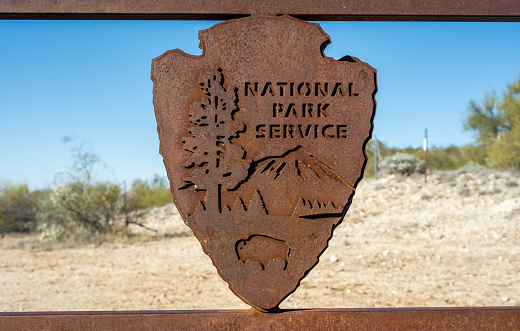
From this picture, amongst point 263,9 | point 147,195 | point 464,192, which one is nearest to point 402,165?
point 464,192

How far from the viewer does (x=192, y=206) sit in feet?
6.55

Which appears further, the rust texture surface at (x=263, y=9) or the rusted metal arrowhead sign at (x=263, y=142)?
the rust texture surface at (x=263, y=9)

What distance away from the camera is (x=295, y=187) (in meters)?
1.98

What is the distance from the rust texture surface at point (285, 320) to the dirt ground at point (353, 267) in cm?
347

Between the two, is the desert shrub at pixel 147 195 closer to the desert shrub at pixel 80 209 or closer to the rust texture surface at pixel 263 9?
the desert shrub at pixel 80 209

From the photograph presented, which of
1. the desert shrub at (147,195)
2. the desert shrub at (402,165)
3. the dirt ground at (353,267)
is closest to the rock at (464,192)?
the dirt ground at (353,267)

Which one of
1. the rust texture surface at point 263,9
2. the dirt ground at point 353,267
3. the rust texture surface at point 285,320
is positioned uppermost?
the rust texture surface at point 263,9

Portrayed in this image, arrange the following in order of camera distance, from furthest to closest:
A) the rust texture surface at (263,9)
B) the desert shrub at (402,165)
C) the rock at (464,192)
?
the desert shrub at (402,165), the rock at (464,192), the rust texture surface at (263,9)

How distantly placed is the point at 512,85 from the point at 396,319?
15646 millimetres

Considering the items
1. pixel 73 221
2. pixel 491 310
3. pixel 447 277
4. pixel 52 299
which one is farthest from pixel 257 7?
pixel 73 221

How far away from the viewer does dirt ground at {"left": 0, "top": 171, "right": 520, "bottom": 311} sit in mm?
5648

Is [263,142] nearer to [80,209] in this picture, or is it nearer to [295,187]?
[295,187]

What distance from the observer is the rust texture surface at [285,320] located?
78.3 inches

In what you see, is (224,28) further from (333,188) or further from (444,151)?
(444,151)
